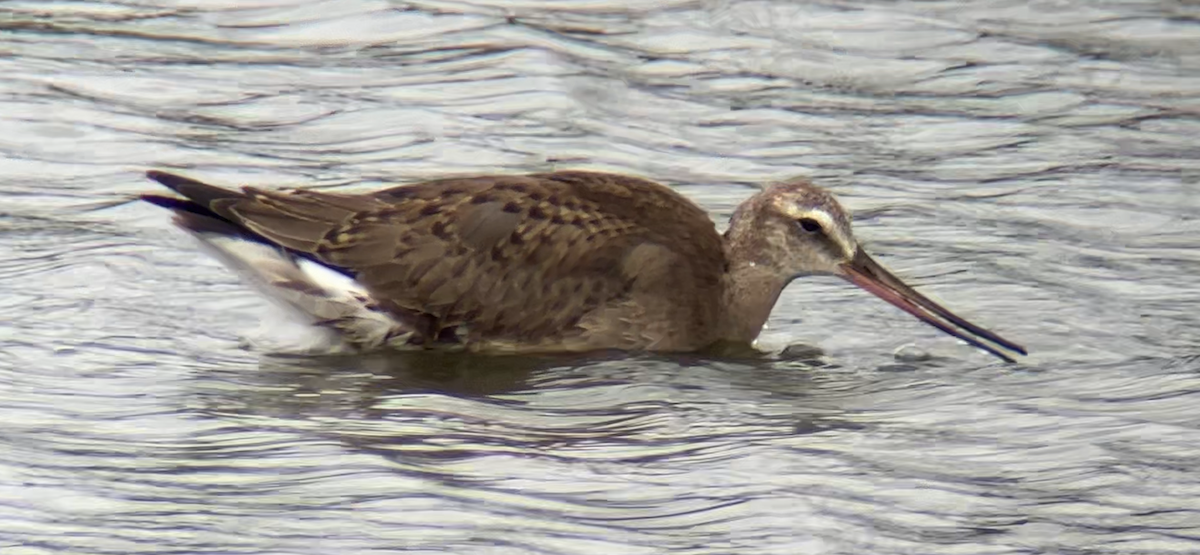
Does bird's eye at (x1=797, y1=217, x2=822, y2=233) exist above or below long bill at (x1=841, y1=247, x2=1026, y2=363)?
above

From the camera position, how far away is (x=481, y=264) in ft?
29.5

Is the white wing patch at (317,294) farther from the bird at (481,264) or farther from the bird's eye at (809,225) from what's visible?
the bird's eye at (809,225)

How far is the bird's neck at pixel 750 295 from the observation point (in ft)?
30.1

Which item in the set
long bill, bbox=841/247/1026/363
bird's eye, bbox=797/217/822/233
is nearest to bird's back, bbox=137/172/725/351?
bird's eye, bbox=797/217/822/233

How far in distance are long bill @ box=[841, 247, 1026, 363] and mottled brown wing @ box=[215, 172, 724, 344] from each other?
0.70m

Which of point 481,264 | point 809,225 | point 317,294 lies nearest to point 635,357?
point 481,264

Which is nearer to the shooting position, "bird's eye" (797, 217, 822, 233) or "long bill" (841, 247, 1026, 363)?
"long bill" (841, 247, 1026, 363)

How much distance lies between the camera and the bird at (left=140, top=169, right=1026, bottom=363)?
29.2 ft

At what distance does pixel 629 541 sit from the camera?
254 inches

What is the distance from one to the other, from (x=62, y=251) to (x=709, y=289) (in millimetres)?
2808

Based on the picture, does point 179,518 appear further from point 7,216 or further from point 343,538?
point 7,216

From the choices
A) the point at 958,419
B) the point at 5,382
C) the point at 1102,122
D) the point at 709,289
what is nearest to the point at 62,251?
the point at 5,382

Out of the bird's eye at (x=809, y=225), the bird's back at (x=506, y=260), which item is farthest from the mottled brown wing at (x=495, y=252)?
the bird's eye at (x=809, y=225)

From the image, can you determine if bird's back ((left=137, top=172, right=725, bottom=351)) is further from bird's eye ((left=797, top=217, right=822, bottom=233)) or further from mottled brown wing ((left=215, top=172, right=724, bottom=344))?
bird's eye ((left=797, top=217, right=822, bottom=233))
